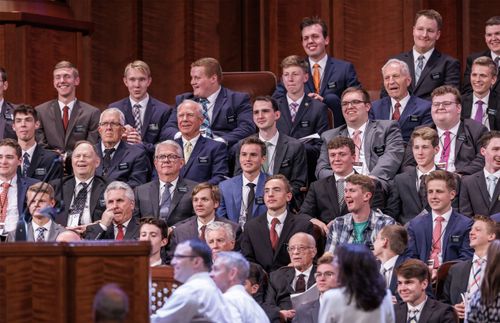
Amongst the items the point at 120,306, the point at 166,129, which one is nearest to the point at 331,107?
the point at 166,129

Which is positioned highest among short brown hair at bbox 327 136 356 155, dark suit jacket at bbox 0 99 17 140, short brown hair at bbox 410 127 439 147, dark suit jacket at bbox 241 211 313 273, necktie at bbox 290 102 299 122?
necktie at bbox 290 102 299 122

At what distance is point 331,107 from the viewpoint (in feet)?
29.7

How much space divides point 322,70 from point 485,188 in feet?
7.05

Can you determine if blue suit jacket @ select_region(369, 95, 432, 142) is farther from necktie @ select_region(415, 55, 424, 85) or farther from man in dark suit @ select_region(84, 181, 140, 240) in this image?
man in dark suit @ select_region(84, 181, 140, 240)

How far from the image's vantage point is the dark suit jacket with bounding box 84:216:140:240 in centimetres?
749

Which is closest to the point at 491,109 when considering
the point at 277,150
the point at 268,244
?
the point at 277,150

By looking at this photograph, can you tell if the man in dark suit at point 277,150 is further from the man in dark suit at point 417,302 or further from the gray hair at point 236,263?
the gray hair at point 236,263

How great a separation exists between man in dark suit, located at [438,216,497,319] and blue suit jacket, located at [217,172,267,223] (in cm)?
156

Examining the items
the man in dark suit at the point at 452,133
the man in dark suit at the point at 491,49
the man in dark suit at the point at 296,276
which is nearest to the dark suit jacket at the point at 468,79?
the man in dark suit at the point at 491,49

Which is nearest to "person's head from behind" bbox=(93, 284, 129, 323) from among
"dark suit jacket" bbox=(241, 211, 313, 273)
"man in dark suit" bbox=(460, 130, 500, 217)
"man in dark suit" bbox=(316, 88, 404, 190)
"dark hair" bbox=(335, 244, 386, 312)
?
"dark hair" bbox=(335, 244, 386, 312)

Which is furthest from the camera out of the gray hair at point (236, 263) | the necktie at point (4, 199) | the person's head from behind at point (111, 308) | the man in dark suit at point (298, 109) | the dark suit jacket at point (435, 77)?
the dark suit jacket at point (435, 77)

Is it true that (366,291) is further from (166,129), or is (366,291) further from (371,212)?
(166,129)

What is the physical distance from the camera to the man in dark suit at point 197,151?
8422mm

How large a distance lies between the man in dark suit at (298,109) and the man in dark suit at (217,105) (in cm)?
27
